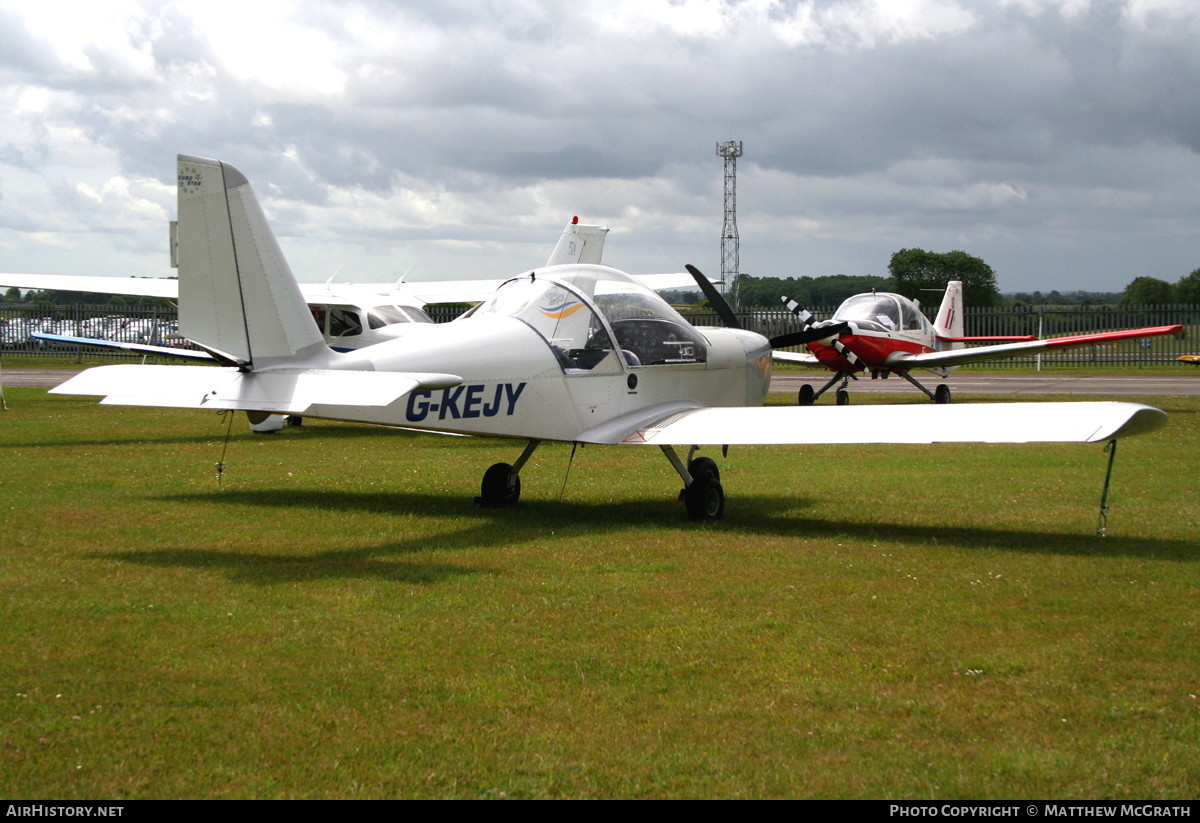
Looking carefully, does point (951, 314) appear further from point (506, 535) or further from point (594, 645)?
A: point (594, 645)

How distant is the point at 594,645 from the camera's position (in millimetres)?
5391

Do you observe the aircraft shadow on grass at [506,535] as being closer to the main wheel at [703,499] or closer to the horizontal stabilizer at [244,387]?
the main wheel at [703,499]

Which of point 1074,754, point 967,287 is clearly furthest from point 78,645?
point 967,287

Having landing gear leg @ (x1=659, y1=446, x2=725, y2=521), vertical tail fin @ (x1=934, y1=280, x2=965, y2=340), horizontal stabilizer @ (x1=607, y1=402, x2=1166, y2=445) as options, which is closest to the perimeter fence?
vertical tail fin @ (x1=934, y1=280, x2=965, y2=340)

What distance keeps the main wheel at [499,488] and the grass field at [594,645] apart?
18cm

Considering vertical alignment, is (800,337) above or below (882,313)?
below

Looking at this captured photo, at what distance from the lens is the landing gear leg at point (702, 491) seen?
9.27 meters

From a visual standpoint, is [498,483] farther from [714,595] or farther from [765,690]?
[765,690]

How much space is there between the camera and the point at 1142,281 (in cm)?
10162

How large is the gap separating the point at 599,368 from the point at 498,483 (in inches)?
57.2

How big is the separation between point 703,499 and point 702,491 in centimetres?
7

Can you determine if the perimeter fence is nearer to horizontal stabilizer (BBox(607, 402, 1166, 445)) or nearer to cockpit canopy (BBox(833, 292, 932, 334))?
cockpit canopy (BBox(833, 292, 932, 334))

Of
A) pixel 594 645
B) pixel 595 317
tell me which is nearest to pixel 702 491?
pixel 595 317
